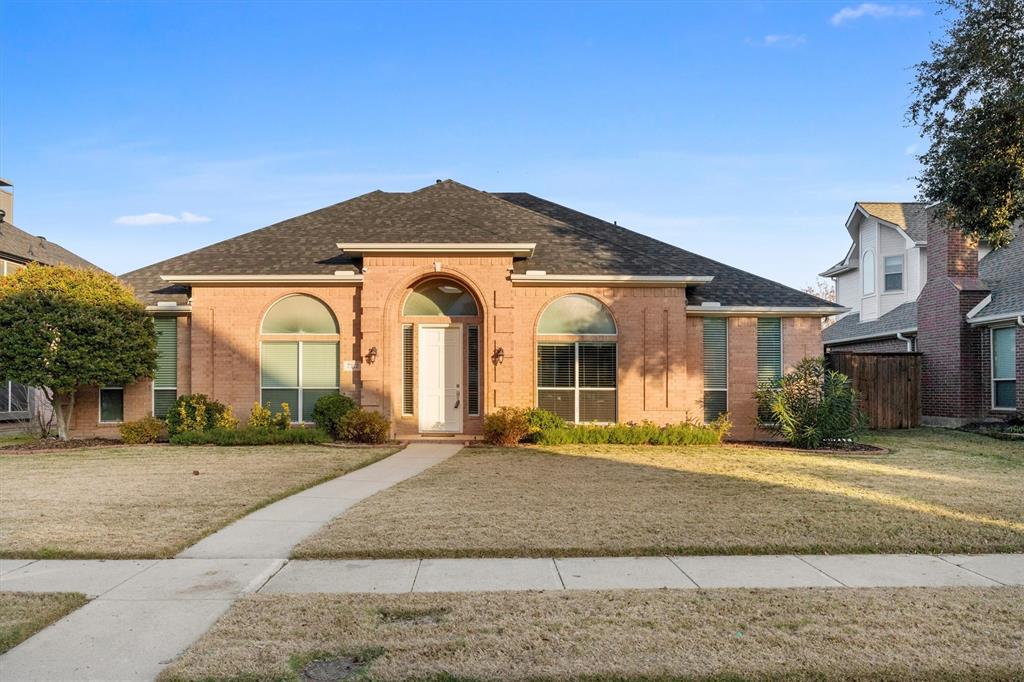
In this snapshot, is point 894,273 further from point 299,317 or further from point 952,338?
point 299,317

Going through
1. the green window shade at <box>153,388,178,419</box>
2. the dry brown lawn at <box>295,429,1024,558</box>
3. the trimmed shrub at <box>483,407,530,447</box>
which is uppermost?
the green window shade at <box>153,388,178,419</box>

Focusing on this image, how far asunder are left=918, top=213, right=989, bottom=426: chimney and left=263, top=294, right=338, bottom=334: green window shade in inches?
660

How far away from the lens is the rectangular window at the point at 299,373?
17.0 meters

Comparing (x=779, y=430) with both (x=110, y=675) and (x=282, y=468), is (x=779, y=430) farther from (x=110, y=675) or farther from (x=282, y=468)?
→ (x=110, y=675)

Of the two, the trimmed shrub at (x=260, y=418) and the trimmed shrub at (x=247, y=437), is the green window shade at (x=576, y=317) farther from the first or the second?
the trimmed shrub at (x=260, y=418)

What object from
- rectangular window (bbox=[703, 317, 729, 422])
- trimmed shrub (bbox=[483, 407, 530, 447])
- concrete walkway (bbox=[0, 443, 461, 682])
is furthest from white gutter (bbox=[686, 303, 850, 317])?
concrete walkway (bbox=[0, 443, 461, 682])

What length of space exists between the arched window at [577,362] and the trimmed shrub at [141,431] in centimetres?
888

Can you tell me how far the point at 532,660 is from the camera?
4.18 m

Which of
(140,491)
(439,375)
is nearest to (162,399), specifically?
(439,375)

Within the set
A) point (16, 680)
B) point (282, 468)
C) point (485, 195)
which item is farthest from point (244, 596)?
point (485, 195)

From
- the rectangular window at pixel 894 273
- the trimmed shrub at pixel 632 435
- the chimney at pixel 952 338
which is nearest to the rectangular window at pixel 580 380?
the trimmed shrub at pixel 632 435

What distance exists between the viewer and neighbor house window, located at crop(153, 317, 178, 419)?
56.8ft

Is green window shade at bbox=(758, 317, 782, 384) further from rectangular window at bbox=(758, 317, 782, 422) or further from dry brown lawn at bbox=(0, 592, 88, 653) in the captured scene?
dry brown lawn at bbox=(0, 592, 88, 653)

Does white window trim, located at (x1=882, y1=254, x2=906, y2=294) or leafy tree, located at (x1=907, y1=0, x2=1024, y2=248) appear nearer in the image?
leafy tree, located at (x1=907, y1=0, x2=1024, y2=248)
